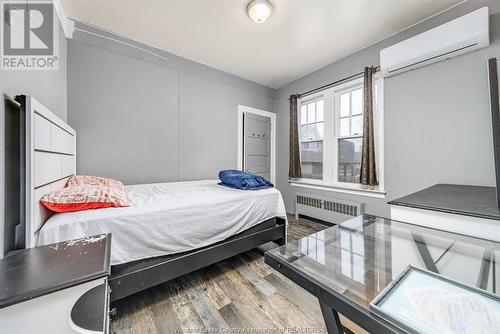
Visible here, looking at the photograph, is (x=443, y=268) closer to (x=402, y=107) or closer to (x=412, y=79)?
(x=402, y=107)

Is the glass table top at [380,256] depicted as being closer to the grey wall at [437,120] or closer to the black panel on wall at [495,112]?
the black panel on wall at [495,112]

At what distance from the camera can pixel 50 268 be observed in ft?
2.39

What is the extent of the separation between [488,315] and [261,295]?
1.30 meters

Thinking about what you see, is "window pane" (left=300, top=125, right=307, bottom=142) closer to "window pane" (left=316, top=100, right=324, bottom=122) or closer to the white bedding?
"window pane" (left=316, top=100, right=324, bottom=122)

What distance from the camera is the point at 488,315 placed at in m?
0.57

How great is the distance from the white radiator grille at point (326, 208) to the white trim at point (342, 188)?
0.51ft

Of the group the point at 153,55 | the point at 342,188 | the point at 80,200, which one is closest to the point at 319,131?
the point at 342,188

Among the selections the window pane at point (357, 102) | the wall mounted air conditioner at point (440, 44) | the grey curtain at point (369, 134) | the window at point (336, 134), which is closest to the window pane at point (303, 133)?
the window at point (336, 134)

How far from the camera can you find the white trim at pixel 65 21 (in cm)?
188

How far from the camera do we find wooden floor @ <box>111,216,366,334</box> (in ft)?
4.11

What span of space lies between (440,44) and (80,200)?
132 inches

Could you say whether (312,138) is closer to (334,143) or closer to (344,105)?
(334,143)

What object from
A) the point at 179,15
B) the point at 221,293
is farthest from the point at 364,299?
the point at 179,15

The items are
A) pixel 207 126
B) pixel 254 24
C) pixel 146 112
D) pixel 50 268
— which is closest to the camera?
pixel 50 268
